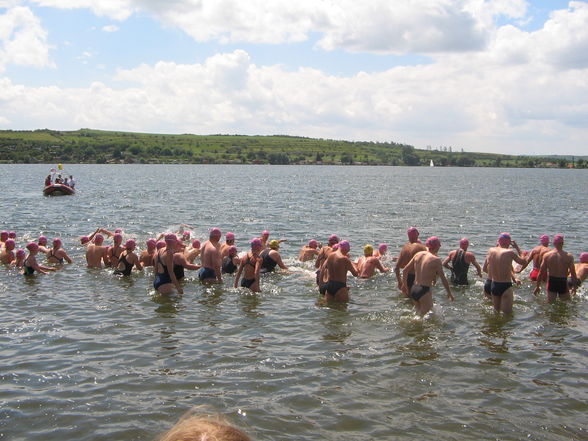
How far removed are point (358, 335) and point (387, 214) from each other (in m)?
30.0

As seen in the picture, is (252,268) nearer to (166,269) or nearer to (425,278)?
(166,269)

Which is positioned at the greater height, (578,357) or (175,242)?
→ (175,242)

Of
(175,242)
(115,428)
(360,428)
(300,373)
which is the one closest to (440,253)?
(175,242)

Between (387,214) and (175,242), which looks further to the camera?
(387,214)

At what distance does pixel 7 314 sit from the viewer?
12.4 m

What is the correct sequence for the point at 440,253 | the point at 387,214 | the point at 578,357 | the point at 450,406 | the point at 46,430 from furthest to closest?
the point at 387,214
the point at 440,253
the point at 578,357
the point at 450,406
the point at 46,430

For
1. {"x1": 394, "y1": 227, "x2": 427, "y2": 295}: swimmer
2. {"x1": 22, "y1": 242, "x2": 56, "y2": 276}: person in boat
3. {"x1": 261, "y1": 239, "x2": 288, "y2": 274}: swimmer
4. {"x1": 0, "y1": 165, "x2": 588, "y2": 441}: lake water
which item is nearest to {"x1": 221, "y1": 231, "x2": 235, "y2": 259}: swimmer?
{"x1": 261, "y1": 239, "x2": 288, "y2": 274}: swimmer

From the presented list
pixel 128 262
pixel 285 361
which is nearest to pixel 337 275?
pixel 285 361

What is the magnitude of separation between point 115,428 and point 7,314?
656 centimetres

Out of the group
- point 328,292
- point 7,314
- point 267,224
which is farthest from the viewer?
Result: point 267,224

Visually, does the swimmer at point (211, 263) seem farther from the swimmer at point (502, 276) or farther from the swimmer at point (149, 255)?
the swimmer at point (502, 276)

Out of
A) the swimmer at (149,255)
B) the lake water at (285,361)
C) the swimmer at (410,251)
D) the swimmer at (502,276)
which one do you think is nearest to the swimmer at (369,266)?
the lake water at (285,361)

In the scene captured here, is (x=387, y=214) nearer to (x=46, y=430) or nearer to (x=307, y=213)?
(x=307, y=213)

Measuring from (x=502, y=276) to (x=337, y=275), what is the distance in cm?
388
